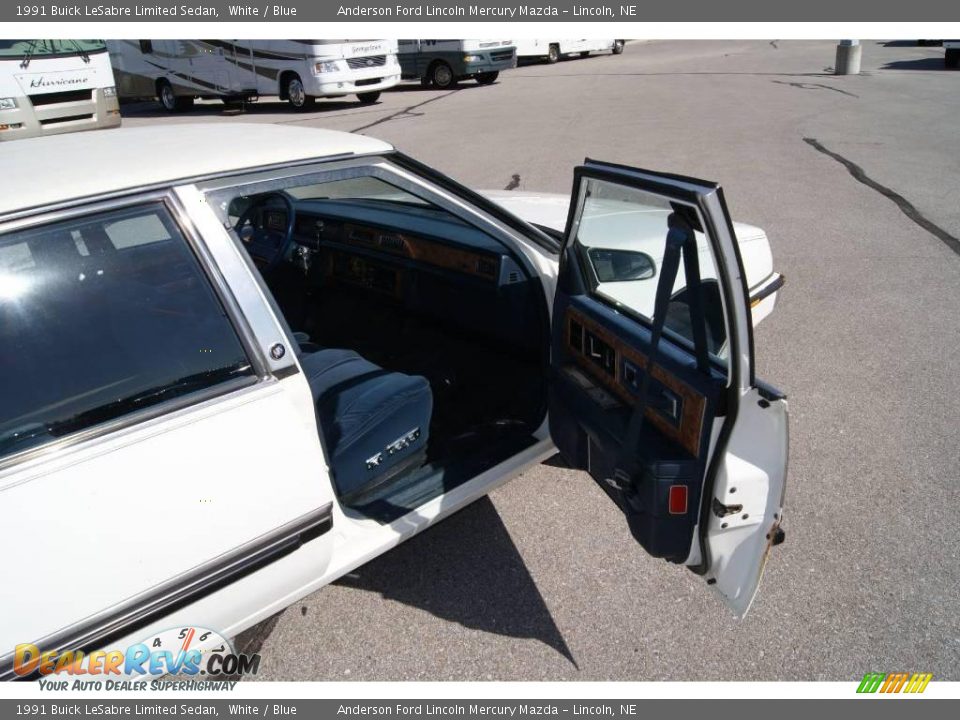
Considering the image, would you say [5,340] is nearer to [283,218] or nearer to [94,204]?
[94,204]

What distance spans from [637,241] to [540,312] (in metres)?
0.45

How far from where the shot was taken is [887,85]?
14.9 metres

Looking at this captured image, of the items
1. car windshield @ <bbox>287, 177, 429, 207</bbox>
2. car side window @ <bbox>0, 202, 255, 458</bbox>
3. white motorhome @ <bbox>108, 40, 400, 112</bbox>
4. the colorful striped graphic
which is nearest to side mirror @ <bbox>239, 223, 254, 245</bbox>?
car windshield @ <bbox>287, 177, 429, 207</bbox>

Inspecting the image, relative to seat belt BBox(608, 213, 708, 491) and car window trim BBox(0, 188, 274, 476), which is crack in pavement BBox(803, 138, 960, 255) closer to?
seat belt BBox(608, 213, 708, 491)

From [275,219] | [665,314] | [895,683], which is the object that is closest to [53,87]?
[275,219]

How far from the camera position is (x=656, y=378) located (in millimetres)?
2010

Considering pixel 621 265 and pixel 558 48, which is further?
pixel 558 48

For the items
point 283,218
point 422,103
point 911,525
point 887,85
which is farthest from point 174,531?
point 887,85

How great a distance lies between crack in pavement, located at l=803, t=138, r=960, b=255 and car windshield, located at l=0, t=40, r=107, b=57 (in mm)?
10669

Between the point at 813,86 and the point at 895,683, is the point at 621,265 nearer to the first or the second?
the point at 895,683

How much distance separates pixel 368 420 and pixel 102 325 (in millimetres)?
831

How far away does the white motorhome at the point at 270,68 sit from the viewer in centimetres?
1407

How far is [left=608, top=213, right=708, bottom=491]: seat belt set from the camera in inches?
71.0

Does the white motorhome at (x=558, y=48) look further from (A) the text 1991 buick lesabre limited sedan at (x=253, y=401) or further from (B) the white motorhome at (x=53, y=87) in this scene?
(A) the text 1991 buick lesabre limited sedan at (x=253, y=401)
